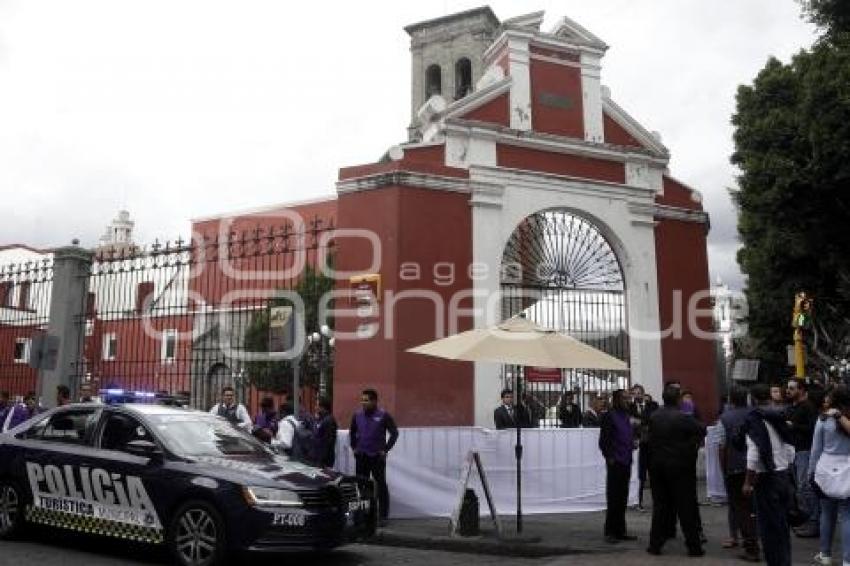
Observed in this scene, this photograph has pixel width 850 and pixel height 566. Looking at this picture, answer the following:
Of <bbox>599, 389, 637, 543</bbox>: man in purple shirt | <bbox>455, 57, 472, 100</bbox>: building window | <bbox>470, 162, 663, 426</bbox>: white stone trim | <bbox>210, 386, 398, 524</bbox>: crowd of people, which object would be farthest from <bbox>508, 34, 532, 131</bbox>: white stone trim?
<bbox>455, 57, 472, 100</bbox>: building window

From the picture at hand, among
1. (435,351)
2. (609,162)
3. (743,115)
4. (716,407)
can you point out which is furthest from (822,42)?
(435,351)

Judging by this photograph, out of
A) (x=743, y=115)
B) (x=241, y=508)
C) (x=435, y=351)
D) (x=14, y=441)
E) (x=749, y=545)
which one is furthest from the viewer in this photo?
(x=743, y=115)

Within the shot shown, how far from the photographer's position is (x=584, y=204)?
45.4 feet

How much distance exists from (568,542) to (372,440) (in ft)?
8.91

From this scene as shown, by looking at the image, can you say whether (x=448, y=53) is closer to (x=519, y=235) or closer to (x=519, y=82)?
(x=519, y=82)

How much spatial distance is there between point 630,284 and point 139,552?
9287mm

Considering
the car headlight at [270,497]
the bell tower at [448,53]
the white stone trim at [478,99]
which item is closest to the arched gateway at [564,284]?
the white stone trim at [478,99]

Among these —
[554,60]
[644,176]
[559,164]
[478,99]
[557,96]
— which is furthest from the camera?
[644,176]

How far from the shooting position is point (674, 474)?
8164 millimetres

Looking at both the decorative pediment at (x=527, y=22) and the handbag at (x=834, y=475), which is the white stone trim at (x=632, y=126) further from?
the handbag at (x=834, y=475)

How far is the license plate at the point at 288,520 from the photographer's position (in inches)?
269

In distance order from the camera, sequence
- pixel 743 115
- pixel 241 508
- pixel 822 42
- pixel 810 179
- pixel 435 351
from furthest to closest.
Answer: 1. pixel 743 115
2. pixel 822 42
3. pixel 810 179
4. pixel 435 351
5. pixel 241 508

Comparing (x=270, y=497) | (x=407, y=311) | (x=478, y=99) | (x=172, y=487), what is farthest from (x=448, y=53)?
(x=270, y=497)

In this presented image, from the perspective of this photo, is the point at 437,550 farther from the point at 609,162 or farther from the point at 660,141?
the point at 660,141
